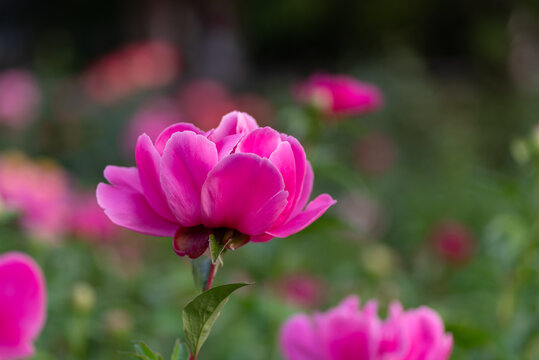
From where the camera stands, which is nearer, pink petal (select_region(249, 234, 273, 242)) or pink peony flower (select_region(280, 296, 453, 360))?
pink petal (select_region(249, 234, 273, 242))

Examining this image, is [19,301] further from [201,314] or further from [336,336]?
[336,336]

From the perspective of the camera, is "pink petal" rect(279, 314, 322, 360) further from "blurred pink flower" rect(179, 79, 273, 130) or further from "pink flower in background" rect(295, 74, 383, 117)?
"blurred pink flower" rect(179, 79, 273, 130)

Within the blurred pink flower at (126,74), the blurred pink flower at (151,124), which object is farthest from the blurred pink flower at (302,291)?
the blurred pink flower at (126,74)

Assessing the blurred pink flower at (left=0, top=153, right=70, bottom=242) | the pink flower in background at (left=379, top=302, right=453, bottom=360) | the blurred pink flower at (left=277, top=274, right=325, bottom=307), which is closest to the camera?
the pink flower in background at (left=379, top=302, right=453, bottom=360)

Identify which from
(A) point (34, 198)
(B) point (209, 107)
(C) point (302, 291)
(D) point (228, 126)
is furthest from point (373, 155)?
(D) point (228, 126)

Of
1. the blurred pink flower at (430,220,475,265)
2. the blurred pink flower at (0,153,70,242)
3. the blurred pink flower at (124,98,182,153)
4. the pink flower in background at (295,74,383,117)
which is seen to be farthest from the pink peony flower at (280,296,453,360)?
the blurred pink flower at (124,98,182,153)

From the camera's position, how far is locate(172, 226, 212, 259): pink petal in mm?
536

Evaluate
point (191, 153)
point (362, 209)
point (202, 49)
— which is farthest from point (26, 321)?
point (202, 49)

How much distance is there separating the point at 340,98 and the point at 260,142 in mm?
797

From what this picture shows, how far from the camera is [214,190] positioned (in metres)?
0.52

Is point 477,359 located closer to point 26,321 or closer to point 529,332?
point 529,332

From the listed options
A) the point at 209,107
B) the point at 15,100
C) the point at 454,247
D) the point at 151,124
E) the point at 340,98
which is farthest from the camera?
the point at 15,100

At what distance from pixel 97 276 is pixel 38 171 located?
14.4 inches

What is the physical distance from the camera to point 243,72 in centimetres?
784
